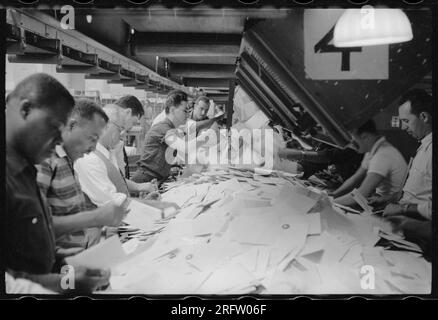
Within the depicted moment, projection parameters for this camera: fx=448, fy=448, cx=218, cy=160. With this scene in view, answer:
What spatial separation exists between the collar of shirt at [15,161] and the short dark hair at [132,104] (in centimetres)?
57

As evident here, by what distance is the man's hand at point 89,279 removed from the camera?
7.14ft

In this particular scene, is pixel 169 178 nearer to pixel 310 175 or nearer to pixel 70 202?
pixel 70 202

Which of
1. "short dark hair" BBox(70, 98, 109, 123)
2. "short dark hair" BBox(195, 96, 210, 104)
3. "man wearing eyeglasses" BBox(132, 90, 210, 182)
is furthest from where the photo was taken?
"short dark hair" BBox(195, 96, 210, 104)

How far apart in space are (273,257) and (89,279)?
0.91m

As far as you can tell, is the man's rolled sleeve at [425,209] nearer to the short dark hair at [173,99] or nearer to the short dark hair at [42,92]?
the short dark hair at [173,99]

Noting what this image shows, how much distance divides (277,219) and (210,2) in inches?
44.4

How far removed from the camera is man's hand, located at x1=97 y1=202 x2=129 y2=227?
223cm

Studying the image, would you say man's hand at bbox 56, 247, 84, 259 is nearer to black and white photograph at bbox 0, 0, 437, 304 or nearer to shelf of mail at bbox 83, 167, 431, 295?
black and white photograph at bbox 0, 0, 437, 304

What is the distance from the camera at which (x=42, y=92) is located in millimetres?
2051

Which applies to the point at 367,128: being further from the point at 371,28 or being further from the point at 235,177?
the point at 235,177

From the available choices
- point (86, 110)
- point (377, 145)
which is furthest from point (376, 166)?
point (86, 110)

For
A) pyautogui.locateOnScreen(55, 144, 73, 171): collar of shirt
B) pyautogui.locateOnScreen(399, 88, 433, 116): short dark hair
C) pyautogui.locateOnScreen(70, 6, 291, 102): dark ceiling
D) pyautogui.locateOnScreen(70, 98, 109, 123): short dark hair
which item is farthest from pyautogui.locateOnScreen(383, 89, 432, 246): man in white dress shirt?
pyautogui.locateOnScreen(55, 144, 73, 171): collar of shirt
